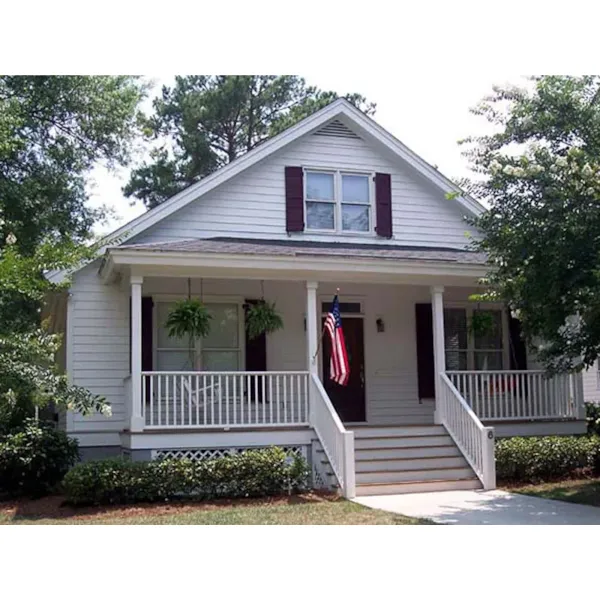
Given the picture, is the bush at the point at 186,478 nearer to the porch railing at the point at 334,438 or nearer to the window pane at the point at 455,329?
the porch railing at the point at 334,438

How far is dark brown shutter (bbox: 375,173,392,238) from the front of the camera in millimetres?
16094

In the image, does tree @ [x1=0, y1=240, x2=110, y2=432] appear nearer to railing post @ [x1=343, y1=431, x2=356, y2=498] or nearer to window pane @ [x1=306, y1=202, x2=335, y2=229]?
railing post @ [x1=343, y1=431, x2=356, y2=498]

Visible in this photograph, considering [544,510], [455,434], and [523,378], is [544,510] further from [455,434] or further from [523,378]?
[523,378]

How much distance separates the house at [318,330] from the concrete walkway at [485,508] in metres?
0.51

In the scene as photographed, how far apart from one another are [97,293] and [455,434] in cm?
662

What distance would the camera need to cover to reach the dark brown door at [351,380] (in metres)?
15.5

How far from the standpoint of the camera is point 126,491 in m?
11.4

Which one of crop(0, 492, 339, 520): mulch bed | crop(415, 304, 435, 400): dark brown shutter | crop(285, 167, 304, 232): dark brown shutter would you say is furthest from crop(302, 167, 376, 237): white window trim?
crop(0, 492, 339, 520): mulch bed

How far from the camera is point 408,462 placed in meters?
12.6

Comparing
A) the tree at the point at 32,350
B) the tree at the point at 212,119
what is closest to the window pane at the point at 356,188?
the tree at the point at 32,350

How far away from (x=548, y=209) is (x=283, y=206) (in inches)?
255

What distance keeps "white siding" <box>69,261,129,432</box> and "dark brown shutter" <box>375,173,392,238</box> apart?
17.1 ft

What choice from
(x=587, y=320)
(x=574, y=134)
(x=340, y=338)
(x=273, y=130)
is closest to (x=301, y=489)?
(x=340, y=338)

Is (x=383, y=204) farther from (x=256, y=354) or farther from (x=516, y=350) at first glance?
(x=256, y=354)
